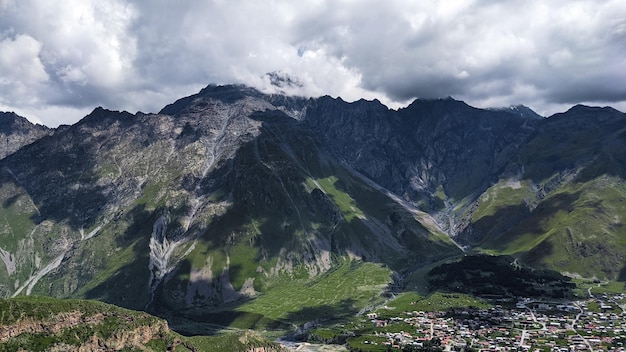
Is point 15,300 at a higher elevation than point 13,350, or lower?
higher

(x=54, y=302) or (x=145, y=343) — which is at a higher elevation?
(x=54, y=302)

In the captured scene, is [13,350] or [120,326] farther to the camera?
[120,326]

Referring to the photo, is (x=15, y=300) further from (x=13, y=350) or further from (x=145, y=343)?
(x=145, y=343)

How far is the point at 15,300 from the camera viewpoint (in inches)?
7229

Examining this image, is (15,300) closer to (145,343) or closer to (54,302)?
(54,302)

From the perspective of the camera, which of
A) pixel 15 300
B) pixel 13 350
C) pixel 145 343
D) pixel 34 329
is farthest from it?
pixel 145 343

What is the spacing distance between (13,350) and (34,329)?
40.7 feet

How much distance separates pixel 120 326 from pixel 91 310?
13472 mm

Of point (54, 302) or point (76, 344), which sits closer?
point (76, 344)

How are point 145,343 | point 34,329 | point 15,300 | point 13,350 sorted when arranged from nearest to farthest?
point 13,350
point 34,329
point 15,300
point 145,343

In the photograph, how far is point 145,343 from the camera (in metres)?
200

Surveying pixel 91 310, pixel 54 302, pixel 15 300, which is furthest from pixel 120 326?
pixel 15 300

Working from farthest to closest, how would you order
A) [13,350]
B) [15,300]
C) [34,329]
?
[15,300] < [34,329] < [13,350]

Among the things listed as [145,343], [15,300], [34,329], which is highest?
[15,300]
